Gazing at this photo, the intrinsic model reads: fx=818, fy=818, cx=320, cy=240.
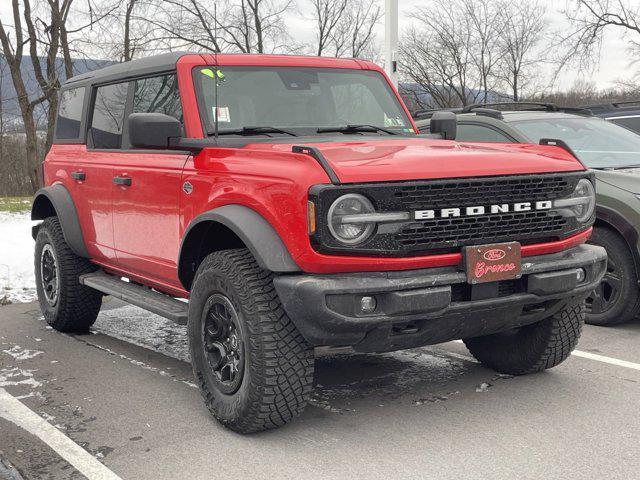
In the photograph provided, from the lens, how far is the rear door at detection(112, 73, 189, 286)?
4.75m

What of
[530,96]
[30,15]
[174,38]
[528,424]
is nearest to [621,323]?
[528,424]

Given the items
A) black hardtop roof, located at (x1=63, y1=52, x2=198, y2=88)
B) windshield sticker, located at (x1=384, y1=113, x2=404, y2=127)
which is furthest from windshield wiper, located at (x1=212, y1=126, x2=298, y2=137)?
windshield sticker, located at (x1=384, y1=113, x2=404, y2=127)

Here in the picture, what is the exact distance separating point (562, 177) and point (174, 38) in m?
22.1

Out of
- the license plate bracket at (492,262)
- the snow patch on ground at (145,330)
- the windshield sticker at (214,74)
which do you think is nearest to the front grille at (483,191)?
the license plate bracket at (492,262)

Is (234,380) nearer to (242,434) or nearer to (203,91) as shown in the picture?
(242,434)

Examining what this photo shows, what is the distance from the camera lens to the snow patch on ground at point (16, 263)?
8242mm

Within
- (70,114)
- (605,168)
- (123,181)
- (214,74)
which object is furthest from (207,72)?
(605,168)

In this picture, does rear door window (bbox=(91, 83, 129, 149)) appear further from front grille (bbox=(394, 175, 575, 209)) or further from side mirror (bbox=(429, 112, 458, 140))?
front grille (bbox=(394, 175, 575, 209))

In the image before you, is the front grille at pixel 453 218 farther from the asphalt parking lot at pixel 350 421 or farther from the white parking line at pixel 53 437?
the white parking line at pixel 53 437

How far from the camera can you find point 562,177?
4156 mm

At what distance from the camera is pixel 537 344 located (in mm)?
4770

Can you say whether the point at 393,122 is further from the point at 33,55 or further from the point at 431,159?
the point at 33,55

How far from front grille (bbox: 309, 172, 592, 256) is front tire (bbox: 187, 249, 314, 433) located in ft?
1.47

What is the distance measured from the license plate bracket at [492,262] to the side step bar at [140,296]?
1.66m
